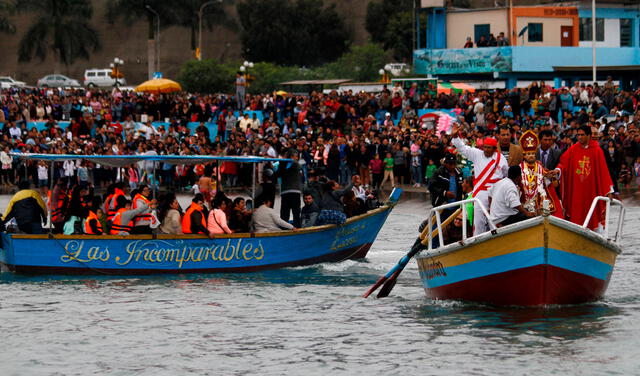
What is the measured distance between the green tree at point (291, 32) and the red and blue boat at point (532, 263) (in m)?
77.6

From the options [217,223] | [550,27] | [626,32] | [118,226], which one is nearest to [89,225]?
[118,226]

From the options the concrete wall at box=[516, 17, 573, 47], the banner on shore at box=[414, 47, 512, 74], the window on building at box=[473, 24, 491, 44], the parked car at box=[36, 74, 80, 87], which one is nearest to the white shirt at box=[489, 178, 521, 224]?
the banner on shore at box=[414, 47, 512, 74]

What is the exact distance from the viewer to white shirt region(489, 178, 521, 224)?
47.2 ft

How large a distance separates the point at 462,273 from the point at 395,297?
2478mm

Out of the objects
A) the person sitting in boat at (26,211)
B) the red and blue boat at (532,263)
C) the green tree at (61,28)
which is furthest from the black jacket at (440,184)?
the green tree at (61,28)

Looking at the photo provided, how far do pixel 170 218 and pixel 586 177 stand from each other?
7.62 meters

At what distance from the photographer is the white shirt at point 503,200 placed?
14391 millimetres

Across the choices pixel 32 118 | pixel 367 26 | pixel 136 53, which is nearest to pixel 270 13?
pixel 367 26

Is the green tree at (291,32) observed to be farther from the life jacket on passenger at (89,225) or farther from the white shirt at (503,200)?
the white shirt at (503,200)

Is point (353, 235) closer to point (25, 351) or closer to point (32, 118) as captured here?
point (25, 351)

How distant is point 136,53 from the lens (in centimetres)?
10588

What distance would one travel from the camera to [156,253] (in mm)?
19781

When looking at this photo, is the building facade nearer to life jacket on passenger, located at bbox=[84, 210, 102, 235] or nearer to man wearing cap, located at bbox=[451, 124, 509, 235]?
life jacket on passenger, located at bbox=[84, 210, 102, 235]

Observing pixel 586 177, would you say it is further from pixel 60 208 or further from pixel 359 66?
pixel 359 66
